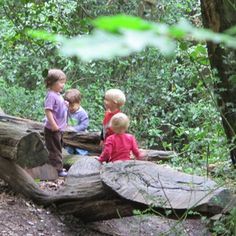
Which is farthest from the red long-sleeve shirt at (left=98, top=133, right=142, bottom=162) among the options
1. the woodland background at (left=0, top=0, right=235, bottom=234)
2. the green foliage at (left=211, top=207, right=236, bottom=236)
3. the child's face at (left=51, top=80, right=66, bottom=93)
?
the woodland background at (left=0, top=0, right=235, bottom=234)

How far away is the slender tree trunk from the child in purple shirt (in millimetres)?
3434

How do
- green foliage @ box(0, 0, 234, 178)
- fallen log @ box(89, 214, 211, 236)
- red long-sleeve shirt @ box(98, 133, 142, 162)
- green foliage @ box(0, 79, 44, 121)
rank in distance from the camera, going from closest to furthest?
fallen log @ box(89, 214, 211, 236) → red long-sleeve shirt @ box(98, 133, 142, 162) → green foliage @ box(0, 0, 234, 178) → green foliage @ box(0, 79, 44, 121)

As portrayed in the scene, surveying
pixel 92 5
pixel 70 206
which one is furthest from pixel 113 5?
pixel 70 206

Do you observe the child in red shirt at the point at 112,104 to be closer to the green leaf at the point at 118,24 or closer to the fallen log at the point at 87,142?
the fallen log at the point at 87,142

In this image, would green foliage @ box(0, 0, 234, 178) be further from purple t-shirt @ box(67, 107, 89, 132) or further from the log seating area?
the log seating area

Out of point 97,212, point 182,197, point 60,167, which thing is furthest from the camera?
point 60,167

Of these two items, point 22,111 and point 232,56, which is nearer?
point 232,56

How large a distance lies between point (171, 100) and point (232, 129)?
6820 millimetres

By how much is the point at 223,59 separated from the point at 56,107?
280 cm

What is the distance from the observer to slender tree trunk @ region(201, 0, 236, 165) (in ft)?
12.3

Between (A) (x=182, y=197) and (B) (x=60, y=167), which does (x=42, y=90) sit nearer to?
(B) (x=60, y=167)

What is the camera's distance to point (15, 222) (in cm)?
450

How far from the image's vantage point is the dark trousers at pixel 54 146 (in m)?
6.25

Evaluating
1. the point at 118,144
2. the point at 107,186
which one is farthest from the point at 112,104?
the point at 107,186
